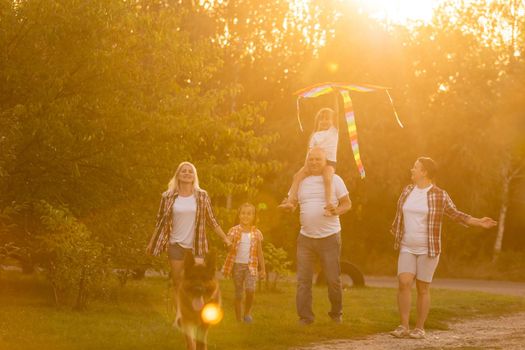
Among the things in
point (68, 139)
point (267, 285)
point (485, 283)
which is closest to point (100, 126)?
point (68, 139)

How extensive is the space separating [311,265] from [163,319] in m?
2.75

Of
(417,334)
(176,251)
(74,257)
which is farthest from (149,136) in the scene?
(417,334)

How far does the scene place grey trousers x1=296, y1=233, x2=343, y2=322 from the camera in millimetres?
11922

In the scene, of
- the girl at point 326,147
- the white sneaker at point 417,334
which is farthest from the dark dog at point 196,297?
the white sneaker at point 417,334

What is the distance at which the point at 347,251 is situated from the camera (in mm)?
34781

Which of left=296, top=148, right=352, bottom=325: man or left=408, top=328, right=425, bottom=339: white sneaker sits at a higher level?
left=296, top=148, right=352, bottom=325: man

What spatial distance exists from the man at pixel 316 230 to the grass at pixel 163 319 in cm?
49

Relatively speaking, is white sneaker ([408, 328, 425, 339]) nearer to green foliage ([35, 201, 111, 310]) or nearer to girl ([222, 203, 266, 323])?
girl ([222, 203, 266, 323])

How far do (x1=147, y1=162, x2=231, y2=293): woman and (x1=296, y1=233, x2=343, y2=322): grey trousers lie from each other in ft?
6.57

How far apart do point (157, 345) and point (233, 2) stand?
29.9 metres

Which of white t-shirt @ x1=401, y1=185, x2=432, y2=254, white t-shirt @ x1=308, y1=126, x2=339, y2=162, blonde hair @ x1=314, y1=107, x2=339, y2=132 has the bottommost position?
white t-shirt @ x1=401, y1=185, x2=432, y2=254

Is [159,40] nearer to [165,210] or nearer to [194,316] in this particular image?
[165,210]

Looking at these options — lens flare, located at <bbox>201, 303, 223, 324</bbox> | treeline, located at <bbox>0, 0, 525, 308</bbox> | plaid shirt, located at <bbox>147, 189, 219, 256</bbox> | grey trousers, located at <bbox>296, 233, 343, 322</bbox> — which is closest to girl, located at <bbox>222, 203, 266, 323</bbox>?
grey trousers, located at <bbox>296, 233, 343, 322</bbox>

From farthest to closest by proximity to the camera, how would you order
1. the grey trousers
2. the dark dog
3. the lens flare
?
the grey trousers → the lens flare → the dark dog
